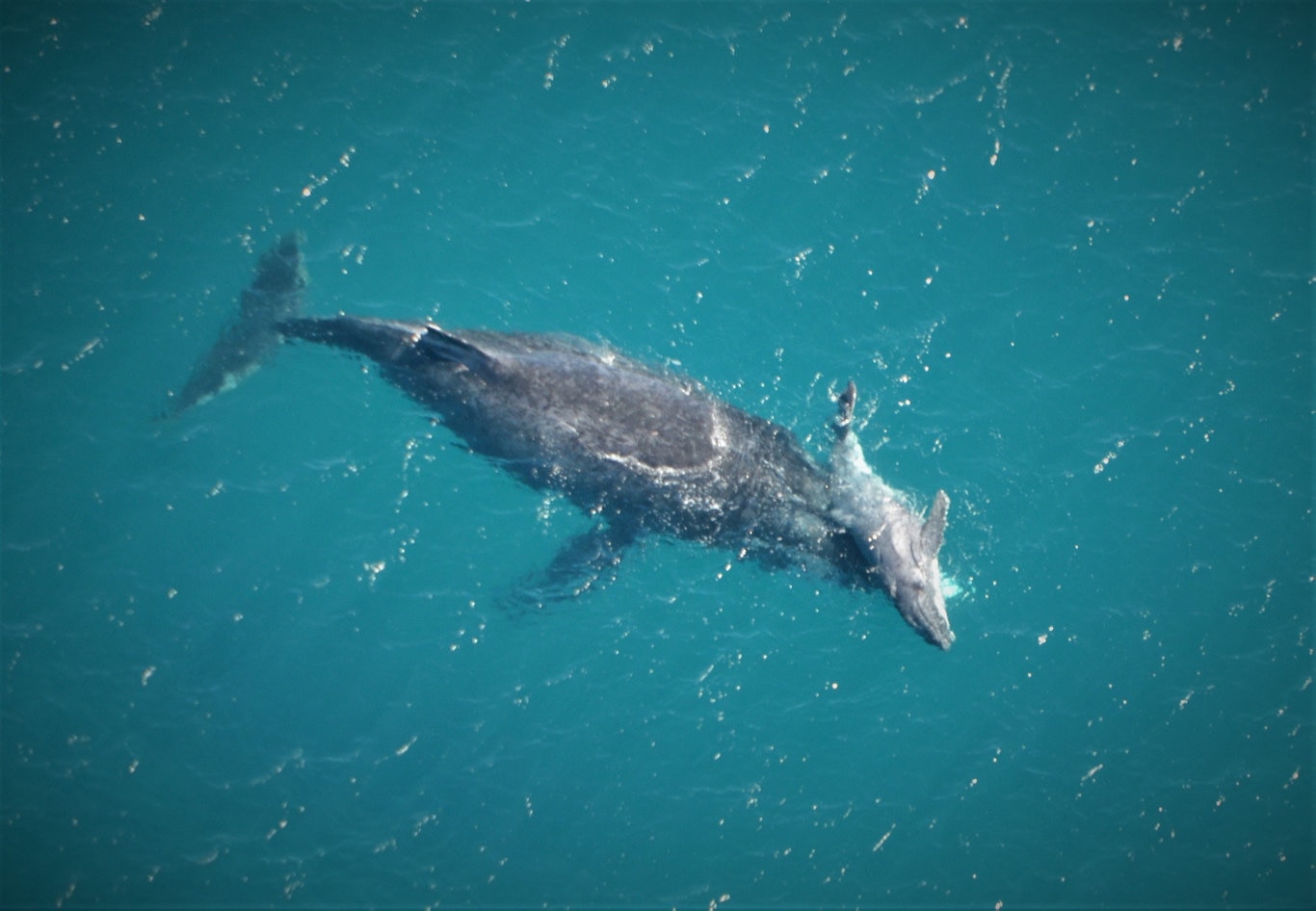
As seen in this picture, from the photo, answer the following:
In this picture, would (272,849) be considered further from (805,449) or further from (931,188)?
(931,188)

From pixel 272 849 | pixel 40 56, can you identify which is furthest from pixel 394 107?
pixel 272 849

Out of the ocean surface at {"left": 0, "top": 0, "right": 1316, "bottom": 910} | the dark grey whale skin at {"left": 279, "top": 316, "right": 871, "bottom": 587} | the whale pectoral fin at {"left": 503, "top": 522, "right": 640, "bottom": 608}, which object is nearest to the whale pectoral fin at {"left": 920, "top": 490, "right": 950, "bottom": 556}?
the ocean surface at {"left": 0, "top": 0, "right": 1316, "bottom": 910}

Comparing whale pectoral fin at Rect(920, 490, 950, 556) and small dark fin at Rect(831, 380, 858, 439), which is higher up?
small dark fin at Rect(831, 380, 858, 439)

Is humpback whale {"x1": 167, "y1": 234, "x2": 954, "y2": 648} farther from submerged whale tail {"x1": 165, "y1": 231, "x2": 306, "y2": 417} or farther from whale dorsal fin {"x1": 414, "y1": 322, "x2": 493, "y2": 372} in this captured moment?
submerged whale tail {"x1": 165, "y1": 231, "x2": 306, "y2": 417}

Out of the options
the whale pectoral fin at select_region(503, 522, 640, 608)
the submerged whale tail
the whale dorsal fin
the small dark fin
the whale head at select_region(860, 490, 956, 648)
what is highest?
the submerged whale tail

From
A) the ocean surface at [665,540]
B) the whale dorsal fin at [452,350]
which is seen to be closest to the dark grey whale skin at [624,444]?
the whale dorsal fin at [452,350]

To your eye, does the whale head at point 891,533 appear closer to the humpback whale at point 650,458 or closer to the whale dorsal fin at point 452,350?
the humpback whale at point 650,458
